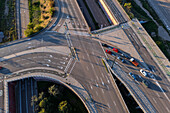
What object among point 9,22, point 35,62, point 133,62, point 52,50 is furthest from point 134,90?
point 9,22

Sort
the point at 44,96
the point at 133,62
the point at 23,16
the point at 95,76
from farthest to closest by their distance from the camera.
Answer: the point at 23,16 < the point at 133,62 < the point at 95,76 < the point at 44,96

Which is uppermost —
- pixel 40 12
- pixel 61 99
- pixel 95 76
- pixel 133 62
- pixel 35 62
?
pixel 40 12

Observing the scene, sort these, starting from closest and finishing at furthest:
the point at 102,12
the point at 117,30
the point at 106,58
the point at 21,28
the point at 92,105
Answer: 1. the point at 92,105
2. the point at 106,58
3. the point at 117,30
4. the point at 21,28
5. the point at 102,12

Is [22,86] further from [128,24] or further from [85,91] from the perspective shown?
[128,24]

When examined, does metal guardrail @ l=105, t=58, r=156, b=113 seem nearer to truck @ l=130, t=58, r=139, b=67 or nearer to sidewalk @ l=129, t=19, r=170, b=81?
truck @ l=130, t=58, r=139, b=67

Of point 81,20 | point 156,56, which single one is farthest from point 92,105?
point 81,20

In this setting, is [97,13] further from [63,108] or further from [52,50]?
[63,108]

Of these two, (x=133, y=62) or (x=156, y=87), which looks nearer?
(x=156, y=87)
